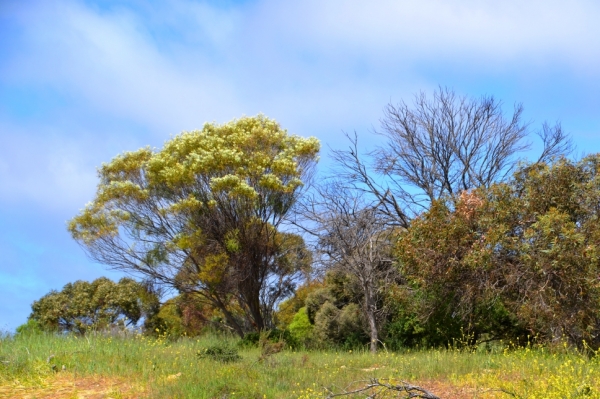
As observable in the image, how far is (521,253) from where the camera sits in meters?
14.3

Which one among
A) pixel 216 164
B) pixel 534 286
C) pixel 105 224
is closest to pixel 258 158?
pixel 216 164

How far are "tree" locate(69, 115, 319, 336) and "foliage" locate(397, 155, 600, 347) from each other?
605 cm

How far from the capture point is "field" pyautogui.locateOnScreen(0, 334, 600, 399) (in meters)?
8.77

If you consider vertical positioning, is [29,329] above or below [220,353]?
above

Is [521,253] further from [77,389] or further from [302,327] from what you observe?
[302,327]

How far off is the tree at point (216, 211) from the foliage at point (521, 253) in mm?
6050

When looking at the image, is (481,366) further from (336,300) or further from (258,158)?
(258,158)

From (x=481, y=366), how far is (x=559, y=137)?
15.5 meters

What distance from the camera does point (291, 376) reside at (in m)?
9.95

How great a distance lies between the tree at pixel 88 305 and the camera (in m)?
27.4

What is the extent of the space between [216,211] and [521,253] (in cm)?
1071

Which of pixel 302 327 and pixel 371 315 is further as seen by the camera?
pixel 302 327

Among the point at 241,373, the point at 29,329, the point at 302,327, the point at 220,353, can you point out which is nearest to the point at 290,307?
the point at 302,327

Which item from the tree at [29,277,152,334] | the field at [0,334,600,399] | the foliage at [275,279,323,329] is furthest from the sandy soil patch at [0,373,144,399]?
the tree at [29,277,152,334]
